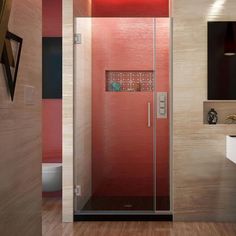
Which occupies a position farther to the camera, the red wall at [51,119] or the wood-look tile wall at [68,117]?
the red wall at [51,119]

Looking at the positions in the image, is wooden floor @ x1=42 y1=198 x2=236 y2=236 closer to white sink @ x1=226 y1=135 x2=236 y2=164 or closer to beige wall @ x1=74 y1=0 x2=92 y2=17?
white sink @ x1=226 y1=135 x2=236 y2=164

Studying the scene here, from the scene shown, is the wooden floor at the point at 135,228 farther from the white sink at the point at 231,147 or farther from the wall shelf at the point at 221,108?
the wall shelf at the point at 221,108

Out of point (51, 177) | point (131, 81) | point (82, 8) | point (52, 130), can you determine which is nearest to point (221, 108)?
point (131, 81)

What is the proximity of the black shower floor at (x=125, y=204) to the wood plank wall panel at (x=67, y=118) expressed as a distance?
0.21 m

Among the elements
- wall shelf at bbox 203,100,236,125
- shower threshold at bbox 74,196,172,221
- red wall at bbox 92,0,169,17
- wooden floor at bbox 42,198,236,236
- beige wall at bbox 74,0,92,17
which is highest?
red wall at bbox 92,0,169,17

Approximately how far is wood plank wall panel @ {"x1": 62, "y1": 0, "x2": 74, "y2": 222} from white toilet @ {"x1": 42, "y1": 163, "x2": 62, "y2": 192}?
0.68 m

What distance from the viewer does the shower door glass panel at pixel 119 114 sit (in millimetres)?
4465

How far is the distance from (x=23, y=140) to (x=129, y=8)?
11.9 feet

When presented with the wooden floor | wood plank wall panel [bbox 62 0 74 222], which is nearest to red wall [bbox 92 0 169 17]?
wood plank wall panel [bbox 62 0 74 222]

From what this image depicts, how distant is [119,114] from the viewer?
14.7 feet

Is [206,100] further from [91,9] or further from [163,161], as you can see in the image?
[91,9]

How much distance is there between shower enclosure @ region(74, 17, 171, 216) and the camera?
446cm

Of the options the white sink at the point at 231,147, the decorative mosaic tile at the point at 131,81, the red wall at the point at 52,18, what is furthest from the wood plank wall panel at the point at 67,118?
the white sink at the point at 231,147

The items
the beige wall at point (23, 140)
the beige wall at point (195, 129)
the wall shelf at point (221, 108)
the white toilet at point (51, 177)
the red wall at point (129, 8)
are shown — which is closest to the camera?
the beige wall at point (23, 140)
